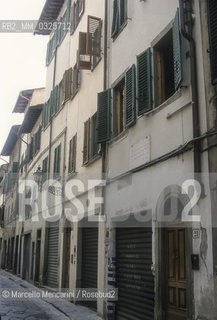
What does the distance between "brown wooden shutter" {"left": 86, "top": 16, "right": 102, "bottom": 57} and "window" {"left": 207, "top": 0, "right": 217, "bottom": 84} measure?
574 cm

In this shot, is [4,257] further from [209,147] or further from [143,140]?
[209,147]

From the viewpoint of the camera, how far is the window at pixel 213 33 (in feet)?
19.4

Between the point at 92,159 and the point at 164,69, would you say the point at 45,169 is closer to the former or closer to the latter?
the point at 92,159

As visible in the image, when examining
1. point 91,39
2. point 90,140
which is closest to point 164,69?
point 90,140

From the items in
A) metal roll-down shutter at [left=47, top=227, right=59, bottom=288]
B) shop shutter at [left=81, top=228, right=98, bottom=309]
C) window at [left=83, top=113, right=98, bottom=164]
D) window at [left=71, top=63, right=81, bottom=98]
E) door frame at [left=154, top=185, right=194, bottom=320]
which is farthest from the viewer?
metal roll-down shutter at [left=47, top=227, right=59, bottom=288]

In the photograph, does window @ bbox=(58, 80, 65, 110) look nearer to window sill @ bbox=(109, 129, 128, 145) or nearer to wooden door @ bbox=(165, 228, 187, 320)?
window sill @ bbox=(109, 129, 128, 145)

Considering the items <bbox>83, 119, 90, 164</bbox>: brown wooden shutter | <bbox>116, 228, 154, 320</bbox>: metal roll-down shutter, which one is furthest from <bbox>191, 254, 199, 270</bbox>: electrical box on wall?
<bbox>83, 119, 90, 164</bbox>: brown wooden shutter

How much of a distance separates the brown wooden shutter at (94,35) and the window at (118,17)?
104cm

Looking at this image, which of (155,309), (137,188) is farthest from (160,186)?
(155,309)

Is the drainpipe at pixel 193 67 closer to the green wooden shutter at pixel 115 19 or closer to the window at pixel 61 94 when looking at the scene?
the green wooden shutter at pixel 115 19

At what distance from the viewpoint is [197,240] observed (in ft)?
19.6

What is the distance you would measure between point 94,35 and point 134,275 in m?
7.14

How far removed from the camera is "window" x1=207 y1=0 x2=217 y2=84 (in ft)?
19.4

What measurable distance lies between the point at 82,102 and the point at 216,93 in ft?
25.7
